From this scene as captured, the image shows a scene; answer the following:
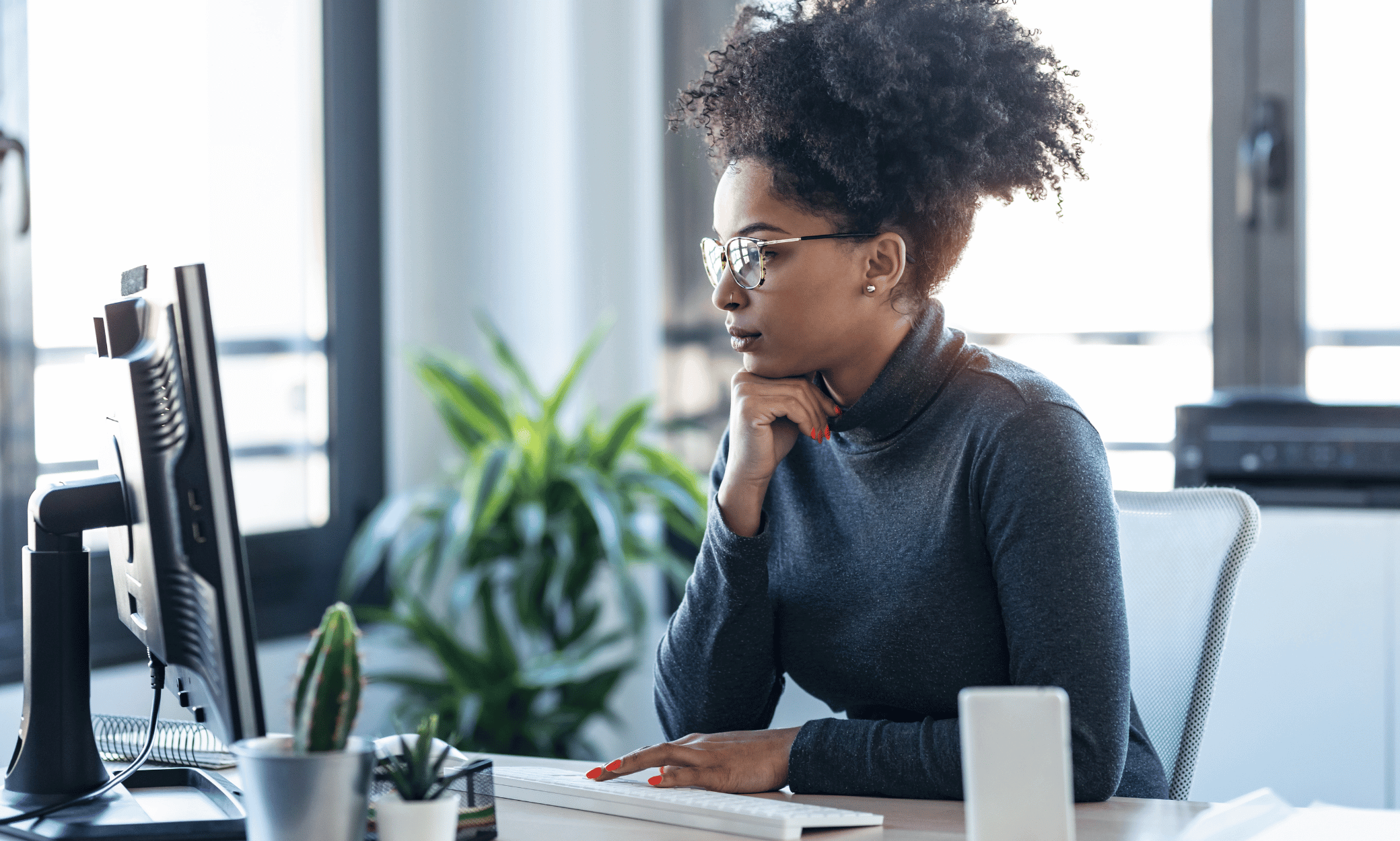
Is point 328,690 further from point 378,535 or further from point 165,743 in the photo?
point 378,535

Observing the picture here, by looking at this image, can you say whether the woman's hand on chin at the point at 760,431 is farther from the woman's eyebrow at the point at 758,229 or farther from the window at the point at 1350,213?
the window at the point at 1350,213

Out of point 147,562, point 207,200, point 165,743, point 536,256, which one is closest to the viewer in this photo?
point 147,562

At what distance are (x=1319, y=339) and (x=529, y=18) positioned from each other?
1.95m

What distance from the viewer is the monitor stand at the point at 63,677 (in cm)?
105

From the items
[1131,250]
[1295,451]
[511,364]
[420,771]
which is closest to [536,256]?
[511,364]

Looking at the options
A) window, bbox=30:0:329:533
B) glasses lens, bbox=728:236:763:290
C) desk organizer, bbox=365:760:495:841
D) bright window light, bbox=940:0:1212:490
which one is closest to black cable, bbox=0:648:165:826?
desk organizer, bbox=365:760:495:841

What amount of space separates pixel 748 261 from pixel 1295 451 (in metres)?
1.52

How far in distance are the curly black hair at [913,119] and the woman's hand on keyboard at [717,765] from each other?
1.66ft

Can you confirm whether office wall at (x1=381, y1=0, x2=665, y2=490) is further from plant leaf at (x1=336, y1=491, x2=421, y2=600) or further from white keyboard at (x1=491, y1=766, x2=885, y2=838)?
white keyboard at (x1=491, y1=766, x2=885, y2=838)

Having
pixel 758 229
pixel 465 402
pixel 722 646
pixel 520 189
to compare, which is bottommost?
pixel 722 646

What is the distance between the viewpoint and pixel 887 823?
103 cm

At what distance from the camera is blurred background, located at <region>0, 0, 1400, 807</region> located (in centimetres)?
227

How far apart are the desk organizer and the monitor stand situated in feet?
0.67

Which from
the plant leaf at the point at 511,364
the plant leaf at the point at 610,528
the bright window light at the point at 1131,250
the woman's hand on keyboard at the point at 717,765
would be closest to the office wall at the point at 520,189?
the plant leaf at the point at 511,364
